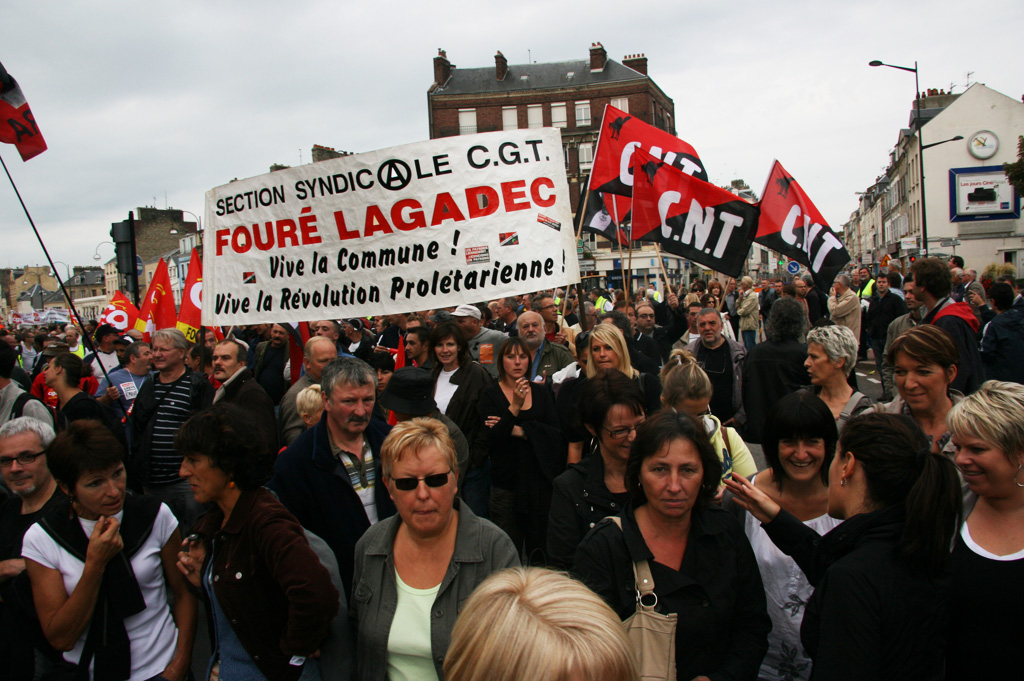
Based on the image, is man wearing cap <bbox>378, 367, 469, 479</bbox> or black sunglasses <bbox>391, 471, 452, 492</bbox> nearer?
black sunglasses <bbox>391, 471, 452, 492</bbox>

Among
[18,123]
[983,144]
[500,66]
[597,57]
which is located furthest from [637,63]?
[18,123]

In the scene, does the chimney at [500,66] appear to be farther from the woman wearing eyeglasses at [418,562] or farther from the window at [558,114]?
the woman wearing eyeglasses at [418,562]

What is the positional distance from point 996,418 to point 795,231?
5289 millimetres

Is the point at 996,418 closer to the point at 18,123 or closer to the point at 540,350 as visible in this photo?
the point at 540,350

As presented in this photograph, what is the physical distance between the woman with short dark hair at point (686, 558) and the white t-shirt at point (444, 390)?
2.86m

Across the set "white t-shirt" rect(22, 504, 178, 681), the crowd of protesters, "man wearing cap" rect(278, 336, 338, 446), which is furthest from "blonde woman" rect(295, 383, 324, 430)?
"white t-shirt" rect(22, 504, 178, 681)

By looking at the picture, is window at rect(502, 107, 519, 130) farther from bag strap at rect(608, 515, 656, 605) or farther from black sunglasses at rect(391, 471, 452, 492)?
bag strap at rect(608, 515, 656, 605)

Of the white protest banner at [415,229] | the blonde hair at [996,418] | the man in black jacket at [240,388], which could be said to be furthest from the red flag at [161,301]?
the blonde hair at [996,418]

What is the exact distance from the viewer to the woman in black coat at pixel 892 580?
2.02 metres

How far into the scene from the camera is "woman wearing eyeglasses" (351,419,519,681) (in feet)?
8.05

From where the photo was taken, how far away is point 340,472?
3.42 m

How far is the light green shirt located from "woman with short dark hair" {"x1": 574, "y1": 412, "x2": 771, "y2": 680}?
0.59 metres

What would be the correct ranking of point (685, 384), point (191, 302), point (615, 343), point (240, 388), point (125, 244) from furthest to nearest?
1. point (191, 302)
2. point (125, 244)
3. point (240, 388)
4. point (615, 343)
5. point (685, 384)

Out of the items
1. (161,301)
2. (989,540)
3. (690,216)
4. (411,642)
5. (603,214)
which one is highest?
(603,214)
